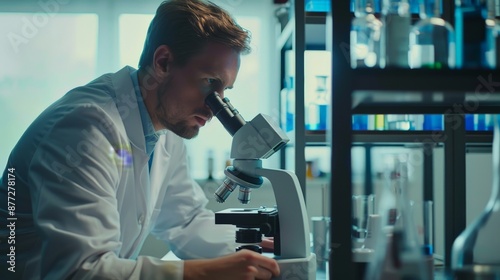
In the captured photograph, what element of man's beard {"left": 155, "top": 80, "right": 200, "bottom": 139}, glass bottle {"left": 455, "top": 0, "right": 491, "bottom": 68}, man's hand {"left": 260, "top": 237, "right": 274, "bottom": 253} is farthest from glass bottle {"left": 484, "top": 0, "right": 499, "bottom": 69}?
man's beard {"left": 155, "top": 80, "right": 200, "bottom": 139}

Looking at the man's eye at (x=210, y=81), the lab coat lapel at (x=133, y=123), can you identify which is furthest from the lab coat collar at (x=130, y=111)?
the man's eye at (x=210, y=81)

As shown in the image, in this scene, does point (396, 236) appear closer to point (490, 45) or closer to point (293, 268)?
point (490, 45)

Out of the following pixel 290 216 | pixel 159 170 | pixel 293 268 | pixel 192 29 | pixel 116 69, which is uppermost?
pixel 116 69

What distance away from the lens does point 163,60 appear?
1.58 meters

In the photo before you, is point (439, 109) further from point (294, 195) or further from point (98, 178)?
point (98, 178)

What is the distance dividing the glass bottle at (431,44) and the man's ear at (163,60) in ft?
3.04

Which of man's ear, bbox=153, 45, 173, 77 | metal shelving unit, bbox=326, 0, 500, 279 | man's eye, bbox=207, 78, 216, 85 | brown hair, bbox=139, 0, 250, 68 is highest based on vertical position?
brown hair, bbox=139, 0, 250, 68

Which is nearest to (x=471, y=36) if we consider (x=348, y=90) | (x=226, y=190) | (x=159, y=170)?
(x=348, y=90)

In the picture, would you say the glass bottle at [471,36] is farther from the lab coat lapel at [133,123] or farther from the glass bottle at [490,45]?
the lab coat lapel at [133,123]

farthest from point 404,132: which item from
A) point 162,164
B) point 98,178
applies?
point 98,178

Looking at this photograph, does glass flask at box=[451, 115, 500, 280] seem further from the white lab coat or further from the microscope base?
the white lab coat

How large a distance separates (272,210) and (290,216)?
0.09 meters

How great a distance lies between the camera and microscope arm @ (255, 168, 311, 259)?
3.96 feet

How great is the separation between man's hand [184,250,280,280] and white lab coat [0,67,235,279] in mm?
38
